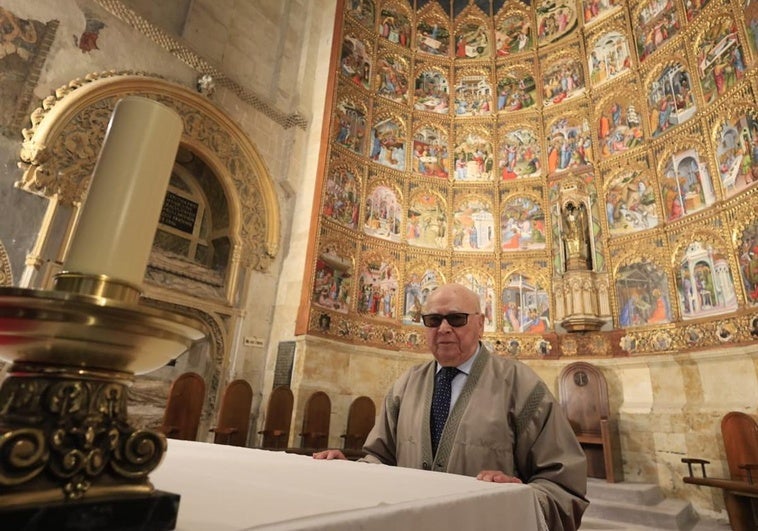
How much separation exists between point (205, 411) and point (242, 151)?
521 centimetres

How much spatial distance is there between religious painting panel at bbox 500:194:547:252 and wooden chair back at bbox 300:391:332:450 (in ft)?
19.9

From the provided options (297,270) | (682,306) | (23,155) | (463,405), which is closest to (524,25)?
(682,306)

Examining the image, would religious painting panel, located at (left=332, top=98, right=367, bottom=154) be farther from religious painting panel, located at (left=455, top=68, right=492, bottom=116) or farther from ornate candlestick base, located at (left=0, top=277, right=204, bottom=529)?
ornate candlestick base, located at (left=0, top=277, right=204, bottom=529)

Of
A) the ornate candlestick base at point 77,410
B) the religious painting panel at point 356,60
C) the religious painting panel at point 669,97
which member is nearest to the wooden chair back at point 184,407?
the ornate candlestick base at point 77,410

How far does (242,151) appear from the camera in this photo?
352 inches

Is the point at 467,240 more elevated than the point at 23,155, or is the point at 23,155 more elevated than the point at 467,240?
the point at 467,240

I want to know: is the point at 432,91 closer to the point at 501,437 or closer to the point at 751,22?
the point at 751,22

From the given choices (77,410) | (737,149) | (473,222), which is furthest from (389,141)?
(77,410)

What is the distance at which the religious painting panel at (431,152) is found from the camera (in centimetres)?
1172

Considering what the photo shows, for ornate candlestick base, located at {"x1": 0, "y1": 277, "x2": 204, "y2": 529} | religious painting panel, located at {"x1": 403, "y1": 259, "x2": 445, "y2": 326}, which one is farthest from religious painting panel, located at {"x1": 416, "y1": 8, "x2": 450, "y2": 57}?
ornate candlestick base, located at {"x1": 0, "y1": 277, "x2": 204, "y2": 529}

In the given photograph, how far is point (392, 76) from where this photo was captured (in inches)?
481

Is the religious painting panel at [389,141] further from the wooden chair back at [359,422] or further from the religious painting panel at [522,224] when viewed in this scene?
the wooden chair back at [359,422]

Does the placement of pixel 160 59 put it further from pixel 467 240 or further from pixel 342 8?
pixel 467 240

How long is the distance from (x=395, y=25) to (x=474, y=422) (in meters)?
13.3
